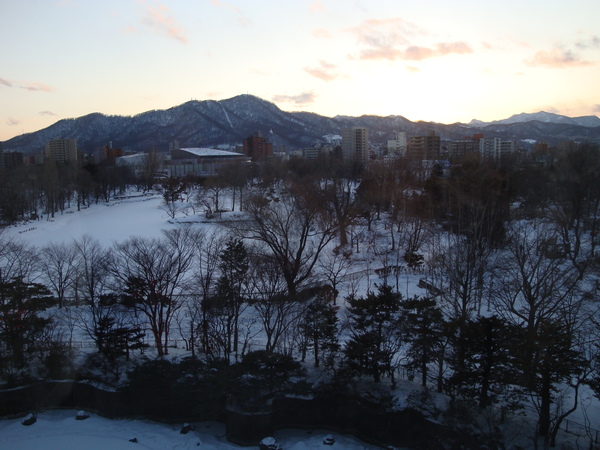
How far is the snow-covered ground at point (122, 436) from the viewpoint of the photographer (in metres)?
8.60

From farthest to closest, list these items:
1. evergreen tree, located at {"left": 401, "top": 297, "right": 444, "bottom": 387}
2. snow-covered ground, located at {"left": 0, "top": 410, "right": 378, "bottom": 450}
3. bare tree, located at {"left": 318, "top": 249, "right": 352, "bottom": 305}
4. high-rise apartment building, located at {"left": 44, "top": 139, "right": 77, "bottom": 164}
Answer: high-rise apartment building, located at {"left": 44, "top": 139, "right": 77, "bottom": 164} < bare tree, located at {"left": 318, "top": 249, "right": 352, "bottom": 305} < evergreen tree, located at {"left": 401, "top": 297, "right": 444, "bottom": 387} < snow-covered ground, located at {"left": 0, "top": 410, "right": 378, "bottom": 450}

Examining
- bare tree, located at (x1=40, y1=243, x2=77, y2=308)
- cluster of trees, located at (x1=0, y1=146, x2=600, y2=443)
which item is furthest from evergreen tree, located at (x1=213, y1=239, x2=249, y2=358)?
bare tree, located at (x1=40, y1=243, x2=77, y2=308)

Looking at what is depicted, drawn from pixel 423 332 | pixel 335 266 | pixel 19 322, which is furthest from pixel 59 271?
pixel 423 332

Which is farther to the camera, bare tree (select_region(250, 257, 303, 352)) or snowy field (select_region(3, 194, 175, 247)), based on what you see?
snowy field (select_region(3, 194, 175, 247))

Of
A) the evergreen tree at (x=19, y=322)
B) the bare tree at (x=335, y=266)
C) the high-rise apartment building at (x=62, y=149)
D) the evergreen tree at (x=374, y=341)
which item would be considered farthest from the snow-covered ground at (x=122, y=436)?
the high-rise apartment building at (x=62, y=149)

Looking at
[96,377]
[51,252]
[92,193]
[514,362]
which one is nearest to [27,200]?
[92,193]

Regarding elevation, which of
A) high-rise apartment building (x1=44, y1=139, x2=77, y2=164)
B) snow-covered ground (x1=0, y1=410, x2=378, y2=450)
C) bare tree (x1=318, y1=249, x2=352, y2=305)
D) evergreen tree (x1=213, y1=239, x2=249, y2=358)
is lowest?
snow-covered ground (x1=0, y1=410, x2=378, y2=450)

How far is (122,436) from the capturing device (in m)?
8.97

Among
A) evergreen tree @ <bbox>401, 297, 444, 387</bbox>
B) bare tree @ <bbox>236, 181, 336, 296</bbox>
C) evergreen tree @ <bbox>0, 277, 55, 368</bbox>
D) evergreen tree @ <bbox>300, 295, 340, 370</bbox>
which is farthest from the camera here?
bare tree @ <bbox>236, 181, 336, 296</bbox>

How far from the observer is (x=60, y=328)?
1166cm

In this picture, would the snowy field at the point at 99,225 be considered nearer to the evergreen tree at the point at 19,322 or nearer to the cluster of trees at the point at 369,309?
the cluster of trees at the point at 369,309

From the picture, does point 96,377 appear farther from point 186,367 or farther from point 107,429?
point 186,367

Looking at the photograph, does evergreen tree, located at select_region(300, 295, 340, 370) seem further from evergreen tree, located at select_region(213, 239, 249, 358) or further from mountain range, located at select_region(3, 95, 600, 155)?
mountain range, located at select_region(3, 95, 600, 155)

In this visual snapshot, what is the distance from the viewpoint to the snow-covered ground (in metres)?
8.60
